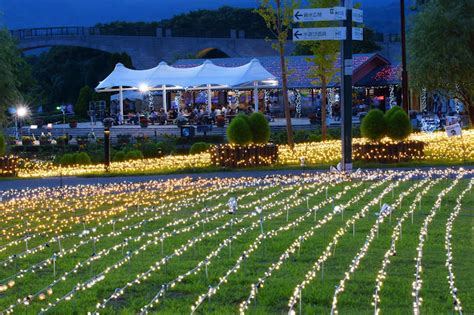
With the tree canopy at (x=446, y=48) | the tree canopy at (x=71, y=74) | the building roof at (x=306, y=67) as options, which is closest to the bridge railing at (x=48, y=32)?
the tree canopy at (x=71, y=74)

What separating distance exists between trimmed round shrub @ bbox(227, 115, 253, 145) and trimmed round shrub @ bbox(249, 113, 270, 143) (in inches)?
6.8

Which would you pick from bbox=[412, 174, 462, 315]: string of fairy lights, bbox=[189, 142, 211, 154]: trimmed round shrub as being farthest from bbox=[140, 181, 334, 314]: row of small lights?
bbox=[189, 142, 211, 154]: trimmed round shrub

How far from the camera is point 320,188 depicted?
55.2ft

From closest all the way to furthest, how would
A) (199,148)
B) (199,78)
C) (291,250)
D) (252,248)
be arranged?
1. (291,250)
2. (252,248)
3. (199,148)
4. (199,78)

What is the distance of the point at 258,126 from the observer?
22234 millimetres

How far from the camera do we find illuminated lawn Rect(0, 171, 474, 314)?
323 inches

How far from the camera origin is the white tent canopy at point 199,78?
39688mm

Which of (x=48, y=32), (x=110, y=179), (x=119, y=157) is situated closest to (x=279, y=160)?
(x=110, y=179)

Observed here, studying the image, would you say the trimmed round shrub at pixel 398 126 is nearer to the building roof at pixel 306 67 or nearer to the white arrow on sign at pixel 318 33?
the white arrow on sign at pixel 318 33

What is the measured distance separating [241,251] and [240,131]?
11553 mm

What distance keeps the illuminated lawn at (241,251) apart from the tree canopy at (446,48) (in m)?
16.7

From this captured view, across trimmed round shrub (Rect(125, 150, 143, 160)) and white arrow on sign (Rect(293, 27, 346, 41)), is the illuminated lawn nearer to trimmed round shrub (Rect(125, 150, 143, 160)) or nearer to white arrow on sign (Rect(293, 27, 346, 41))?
white arrow on sign (Rect(293, 27, 346, 41))

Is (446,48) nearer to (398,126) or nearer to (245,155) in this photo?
(398,126)

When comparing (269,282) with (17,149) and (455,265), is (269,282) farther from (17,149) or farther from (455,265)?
(17,149)
